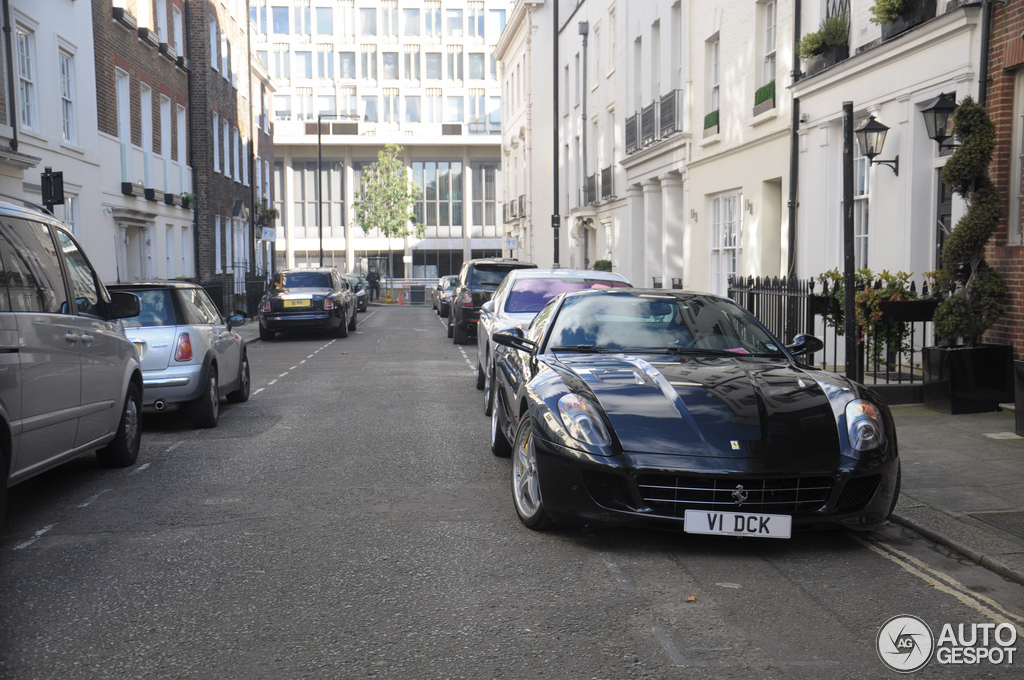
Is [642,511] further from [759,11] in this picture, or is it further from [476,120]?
[476,120]

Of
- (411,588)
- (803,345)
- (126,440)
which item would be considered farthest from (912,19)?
(411,588)

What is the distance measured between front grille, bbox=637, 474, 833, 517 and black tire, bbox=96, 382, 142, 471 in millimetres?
4479

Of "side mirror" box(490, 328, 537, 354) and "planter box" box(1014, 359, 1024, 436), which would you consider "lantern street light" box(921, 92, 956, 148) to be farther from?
"side mirror" box(490, 328, 537, 354)

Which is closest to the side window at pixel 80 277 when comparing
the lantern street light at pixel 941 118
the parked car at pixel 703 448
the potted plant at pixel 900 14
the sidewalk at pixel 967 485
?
the parked car at pixel 703 448

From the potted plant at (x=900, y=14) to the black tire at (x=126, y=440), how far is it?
32.1 feet

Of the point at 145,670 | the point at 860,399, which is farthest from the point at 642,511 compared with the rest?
the point at 145,670

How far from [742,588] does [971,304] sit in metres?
6.71

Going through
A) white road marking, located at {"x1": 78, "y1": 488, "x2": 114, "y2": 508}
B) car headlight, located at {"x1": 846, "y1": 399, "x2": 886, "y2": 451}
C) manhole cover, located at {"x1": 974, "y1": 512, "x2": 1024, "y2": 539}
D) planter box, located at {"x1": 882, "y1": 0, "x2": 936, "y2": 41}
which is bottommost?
white road marking, located at {"x1": 78, "y1": 488, "x2": 114, "y2": 508}

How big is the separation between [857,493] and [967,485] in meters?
1.89

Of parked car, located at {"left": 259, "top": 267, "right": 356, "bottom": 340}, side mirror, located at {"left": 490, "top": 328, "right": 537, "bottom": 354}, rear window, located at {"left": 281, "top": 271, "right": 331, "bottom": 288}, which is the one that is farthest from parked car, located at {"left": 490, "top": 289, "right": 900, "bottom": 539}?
rear window, located at {"left": 281, "top": 271, "right": 331, "bottom": 288}

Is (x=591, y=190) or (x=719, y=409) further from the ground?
(x=591, y=190)

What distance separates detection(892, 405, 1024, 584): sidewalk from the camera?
5234 millimetres

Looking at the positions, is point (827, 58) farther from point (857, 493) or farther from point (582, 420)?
point (582, 420)

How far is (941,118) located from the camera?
34.6ft
